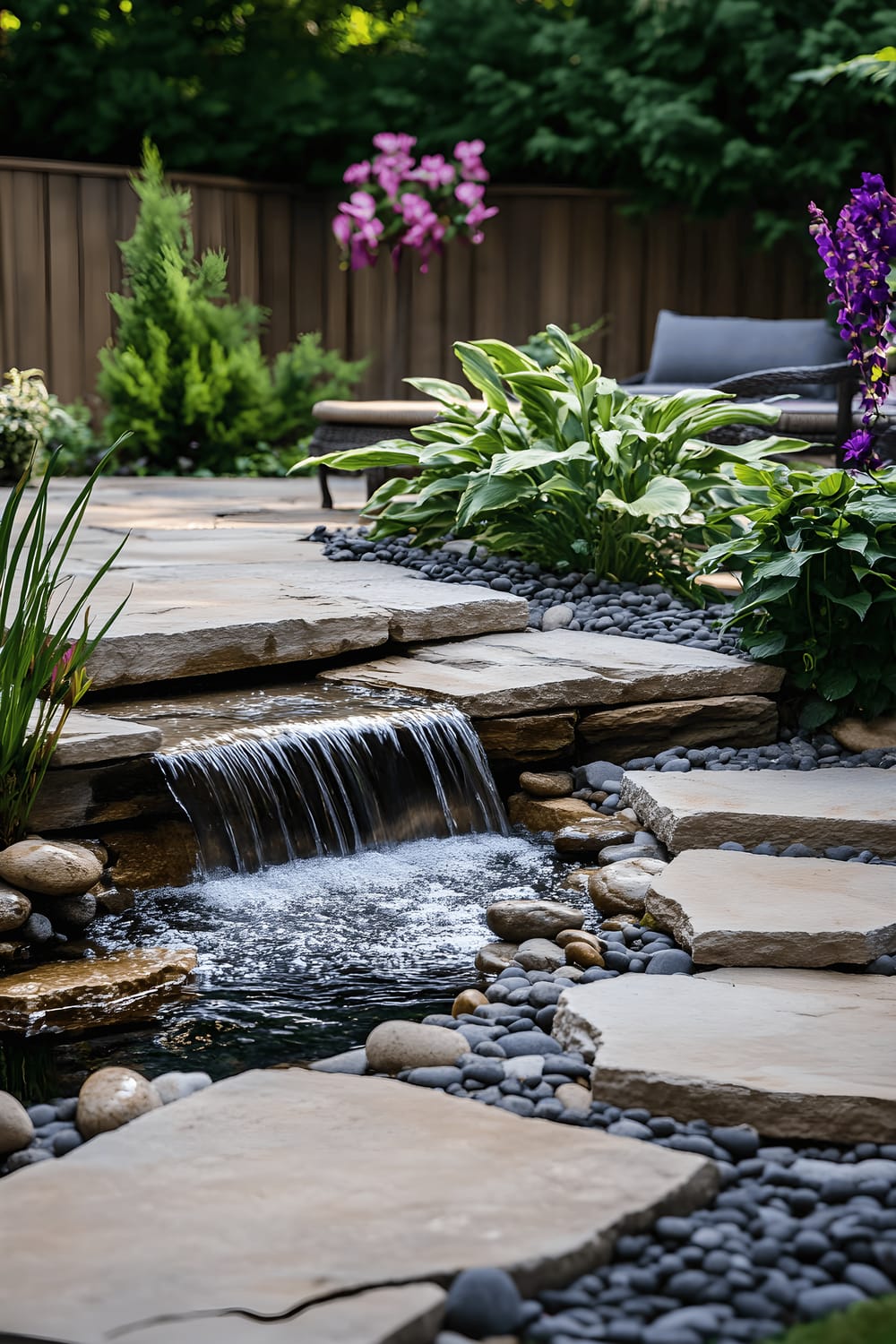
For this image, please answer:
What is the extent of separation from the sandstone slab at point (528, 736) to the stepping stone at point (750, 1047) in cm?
129

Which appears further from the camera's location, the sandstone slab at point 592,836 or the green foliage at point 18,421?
the green foliage at point 18,421

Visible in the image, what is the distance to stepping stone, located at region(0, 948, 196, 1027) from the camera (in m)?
2.33

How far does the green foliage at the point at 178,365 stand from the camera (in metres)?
8.41

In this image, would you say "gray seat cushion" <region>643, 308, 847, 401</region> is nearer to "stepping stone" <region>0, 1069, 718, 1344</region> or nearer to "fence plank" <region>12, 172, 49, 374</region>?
"fence plank" <region>12, 172, 49, 374</region>

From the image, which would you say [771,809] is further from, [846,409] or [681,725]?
[846,409]

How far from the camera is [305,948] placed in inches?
104

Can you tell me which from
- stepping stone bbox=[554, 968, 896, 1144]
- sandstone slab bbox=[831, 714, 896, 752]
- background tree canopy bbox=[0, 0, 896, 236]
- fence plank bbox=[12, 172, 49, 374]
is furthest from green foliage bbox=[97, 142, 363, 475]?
stepping stone bbox=[554, 968, 896, 1144]

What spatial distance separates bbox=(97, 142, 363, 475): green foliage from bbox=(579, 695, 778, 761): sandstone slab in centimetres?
535

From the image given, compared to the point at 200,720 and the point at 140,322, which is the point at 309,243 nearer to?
the point at 140,322

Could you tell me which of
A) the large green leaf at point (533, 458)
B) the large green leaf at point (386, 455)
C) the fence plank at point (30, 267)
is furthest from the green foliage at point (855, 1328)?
the fence plank at point (30, 267)

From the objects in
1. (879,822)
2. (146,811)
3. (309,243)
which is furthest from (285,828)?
(309,243)

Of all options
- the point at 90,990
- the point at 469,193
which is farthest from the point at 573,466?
the point at 469,193

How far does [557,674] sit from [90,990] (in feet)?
5.17

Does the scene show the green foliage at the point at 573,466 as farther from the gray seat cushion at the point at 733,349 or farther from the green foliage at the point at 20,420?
the gray seat cushion at the point at 733,349
